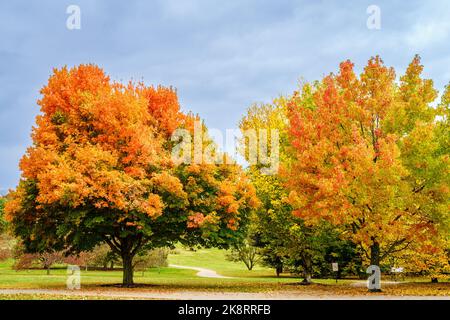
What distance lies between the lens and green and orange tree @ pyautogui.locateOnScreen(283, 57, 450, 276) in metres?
23.8

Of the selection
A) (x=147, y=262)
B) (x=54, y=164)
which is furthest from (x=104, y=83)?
(x=147, y=262)

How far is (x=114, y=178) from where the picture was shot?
26.1 m

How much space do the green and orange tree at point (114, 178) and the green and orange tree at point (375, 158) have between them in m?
5.08

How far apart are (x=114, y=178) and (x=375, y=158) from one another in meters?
13.5

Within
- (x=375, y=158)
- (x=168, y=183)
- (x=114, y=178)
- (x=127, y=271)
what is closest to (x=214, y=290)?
(x=168, y=183)

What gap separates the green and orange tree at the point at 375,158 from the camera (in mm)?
23797

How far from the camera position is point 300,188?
26516mm

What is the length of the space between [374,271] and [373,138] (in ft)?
23.2

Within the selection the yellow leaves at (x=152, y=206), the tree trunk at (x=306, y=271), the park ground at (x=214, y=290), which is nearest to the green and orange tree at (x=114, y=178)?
the yellow leaves at (x=152, y=206)

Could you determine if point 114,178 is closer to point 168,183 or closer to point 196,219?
point 168,183
